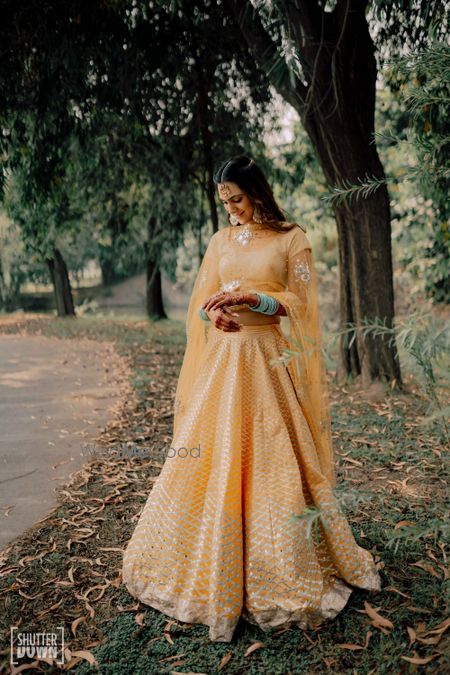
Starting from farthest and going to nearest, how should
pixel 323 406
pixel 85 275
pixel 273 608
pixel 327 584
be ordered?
pixel 85 275
pixel 323 406
pixel 327 584
pixel 273 608

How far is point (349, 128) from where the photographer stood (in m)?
4.94

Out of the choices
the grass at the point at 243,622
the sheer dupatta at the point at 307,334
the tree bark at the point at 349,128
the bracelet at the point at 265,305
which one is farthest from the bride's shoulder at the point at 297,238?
the tree bark at the point at 349,128

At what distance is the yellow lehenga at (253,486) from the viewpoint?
2098 mm

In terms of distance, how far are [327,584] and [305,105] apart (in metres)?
4.22

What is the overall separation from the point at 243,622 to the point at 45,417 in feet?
12.4

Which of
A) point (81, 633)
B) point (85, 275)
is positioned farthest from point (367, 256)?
point (85, 275)

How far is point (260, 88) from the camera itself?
7652mm

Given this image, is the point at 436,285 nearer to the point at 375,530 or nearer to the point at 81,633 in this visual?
the point at 375,530

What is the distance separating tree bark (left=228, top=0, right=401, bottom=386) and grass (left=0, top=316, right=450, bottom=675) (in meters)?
1.38

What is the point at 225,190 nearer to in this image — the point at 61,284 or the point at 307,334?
the point at 307,334

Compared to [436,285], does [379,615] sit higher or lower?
lower
